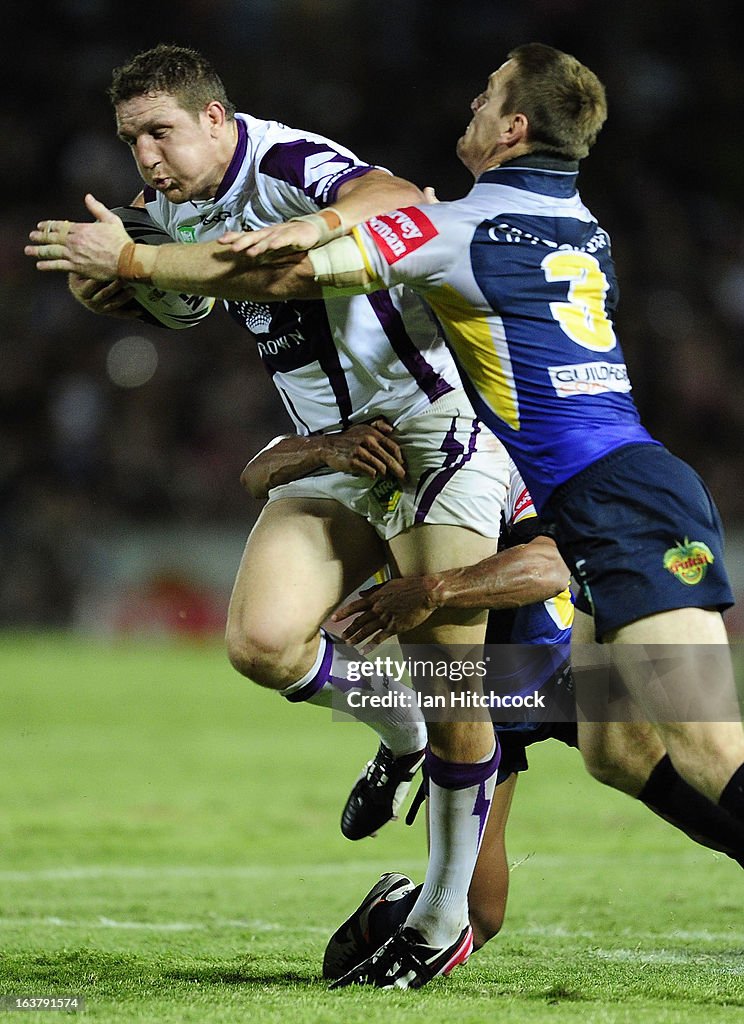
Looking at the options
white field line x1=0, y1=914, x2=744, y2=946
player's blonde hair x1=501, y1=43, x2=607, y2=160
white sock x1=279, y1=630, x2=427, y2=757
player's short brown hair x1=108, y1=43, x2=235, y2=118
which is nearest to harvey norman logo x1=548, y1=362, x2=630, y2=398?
player's blonde hair x1=501, y1=43, x2=607, y2=160

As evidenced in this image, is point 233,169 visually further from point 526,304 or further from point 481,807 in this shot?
point 481,807

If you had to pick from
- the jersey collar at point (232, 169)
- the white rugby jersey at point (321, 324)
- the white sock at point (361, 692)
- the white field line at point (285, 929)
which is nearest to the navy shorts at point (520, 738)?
the white sock at point (361, 692)

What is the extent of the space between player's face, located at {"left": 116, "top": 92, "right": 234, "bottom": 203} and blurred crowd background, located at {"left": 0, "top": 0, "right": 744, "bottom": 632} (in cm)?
1017

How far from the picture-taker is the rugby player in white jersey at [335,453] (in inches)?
164

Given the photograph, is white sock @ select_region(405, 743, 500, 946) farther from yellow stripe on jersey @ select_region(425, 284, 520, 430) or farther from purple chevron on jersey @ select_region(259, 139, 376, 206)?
purple chevron on jersey @ select_region(259, 139, 376, 206)

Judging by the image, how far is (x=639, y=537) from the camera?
11.2 feet

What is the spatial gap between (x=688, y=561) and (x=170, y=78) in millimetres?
1987

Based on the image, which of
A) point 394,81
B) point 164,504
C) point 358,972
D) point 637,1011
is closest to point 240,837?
point 358,972

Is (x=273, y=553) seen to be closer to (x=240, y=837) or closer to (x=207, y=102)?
(x=207, y=102)

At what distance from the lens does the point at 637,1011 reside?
11.4 ft

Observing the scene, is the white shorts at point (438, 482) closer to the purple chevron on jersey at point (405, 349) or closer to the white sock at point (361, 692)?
the purple chevron on jersey at point (405, 349)

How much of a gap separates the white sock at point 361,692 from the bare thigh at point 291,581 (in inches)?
3.7

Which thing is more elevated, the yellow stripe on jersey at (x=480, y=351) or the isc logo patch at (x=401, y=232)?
the isc logo patch at (x=401, y=232)

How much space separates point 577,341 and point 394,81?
14.3 metres
